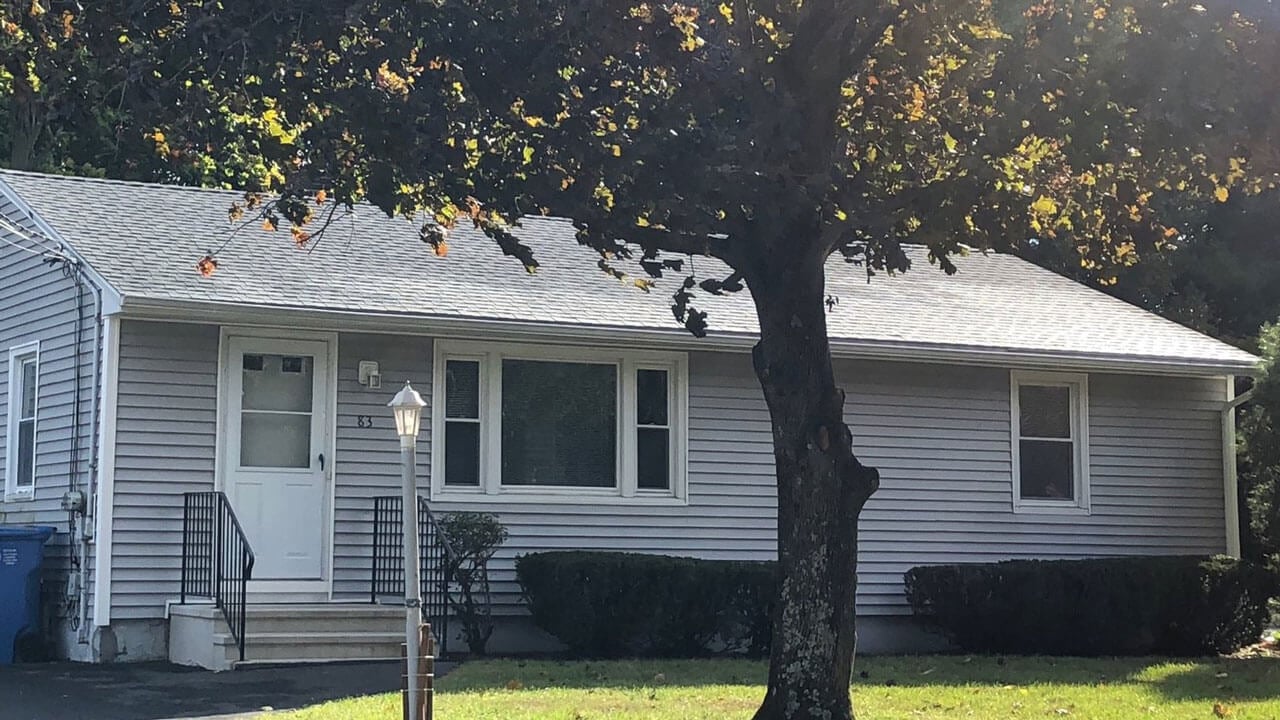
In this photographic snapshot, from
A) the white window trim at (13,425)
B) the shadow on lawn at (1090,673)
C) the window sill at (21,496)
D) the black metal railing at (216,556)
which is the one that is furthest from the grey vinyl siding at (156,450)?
the shadow on lawn at (1090,673)

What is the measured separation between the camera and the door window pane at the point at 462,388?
15.6 meters

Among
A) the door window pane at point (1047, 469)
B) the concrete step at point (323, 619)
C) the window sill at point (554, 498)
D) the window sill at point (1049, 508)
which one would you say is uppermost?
the door window pane at point (1047, 469)

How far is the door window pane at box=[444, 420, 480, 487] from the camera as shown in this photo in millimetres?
15516

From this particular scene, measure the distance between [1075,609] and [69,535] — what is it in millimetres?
9180

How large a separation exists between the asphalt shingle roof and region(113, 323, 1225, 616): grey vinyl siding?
0.45 meters

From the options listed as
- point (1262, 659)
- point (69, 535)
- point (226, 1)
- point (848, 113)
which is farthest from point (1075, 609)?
point (226, 1)

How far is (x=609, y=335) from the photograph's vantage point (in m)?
15.6

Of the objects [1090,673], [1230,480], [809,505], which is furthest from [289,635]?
[1230,480]

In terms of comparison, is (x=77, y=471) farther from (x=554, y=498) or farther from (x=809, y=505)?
(x=809, y=505)

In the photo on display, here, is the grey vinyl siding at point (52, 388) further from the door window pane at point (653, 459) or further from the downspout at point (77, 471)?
the door window pane at point (653, 459)

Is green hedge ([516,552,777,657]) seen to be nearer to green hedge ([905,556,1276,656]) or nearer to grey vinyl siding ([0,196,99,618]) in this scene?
green hedge ([905,556,1276,656])

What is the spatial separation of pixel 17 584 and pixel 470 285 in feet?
15.6

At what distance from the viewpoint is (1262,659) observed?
52.5 ft

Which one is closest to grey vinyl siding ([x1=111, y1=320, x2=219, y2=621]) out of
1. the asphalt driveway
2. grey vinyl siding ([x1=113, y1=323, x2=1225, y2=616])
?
grey vinyl siding ([x1=113, y1=323, x2=1225, y2=616])
